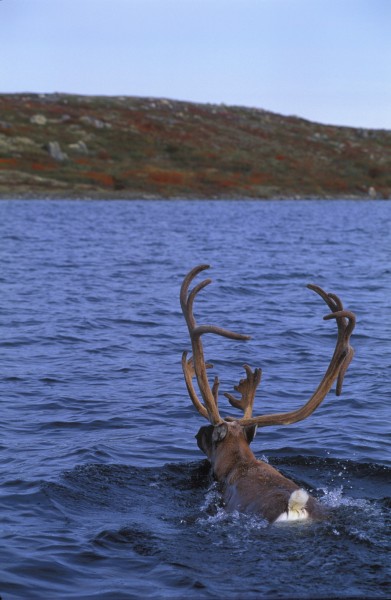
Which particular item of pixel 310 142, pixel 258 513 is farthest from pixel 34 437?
pixel 310 142

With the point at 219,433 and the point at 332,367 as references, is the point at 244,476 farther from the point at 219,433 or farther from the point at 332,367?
the point at 332,367

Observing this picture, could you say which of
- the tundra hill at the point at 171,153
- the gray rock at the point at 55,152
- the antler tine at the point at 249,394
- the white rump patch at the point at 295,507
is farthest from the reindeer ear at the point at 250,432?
the gray rock at the point at 55,152

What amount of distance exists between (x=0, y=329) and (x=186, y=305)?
8930mm

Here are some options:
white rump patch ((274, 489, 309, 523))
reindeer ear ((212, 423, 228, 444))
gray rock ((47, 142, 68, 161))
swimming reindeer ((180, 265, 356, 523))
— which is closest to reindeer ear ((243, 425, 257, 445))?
swimming reindeer ((180, 265, 356, 523))

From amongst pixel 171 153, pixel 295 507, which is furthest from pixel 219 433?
pixel 171 153

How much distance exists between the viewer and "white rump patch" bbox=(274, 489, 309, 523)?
263 inches

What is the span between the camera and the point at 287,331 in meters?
17.2

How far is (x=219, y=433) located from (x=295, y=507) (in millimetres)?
1453

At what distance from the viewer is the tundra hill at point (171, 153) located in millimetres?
73000

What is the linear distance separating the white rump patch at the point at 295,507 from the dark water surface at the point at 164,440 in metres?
0.08

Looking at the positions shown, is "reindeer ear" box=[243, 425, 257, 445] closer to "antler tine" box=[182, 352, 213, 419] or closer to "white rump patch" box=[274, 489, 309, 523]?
"antler tine" box=[182, 352, 213, 419]

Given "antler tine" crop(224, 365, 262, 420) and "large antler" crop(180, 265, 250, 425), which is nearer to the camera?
"large antler" crop(180, 265, 250, 425)

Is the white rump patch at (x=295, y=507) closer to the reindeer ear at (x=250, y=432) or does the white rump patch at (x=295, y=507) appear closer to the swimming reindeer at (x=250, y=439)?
the swimming reindeer at (x=250, y=439)

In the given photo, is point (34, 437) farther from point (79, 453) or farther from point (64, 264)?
point (64, 264)
